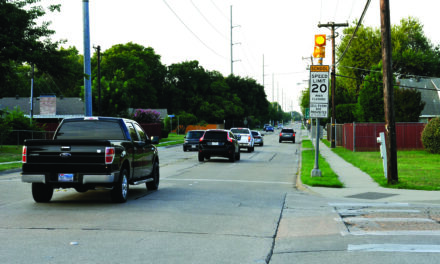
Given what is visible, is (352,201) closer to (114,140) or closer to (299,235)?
(299,235)

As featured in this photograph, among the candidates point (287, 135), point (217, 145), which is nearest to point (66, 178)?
point (217, 145)

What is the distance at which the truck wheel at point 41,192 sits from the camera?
36.3ft

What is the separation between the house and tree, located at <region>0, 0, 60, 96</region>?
42502 millimetres

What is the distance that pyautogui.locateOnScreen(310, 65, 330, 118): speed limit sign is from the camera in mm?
16719

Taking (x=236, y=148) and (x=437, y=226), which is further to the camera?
(x=236, y=148)

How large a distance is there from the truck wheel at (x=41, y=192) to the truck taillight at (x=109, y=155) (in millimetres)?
1641

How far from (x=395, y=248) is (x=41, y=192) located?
299 inches

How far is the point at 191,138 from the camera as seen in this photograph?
3697 cm

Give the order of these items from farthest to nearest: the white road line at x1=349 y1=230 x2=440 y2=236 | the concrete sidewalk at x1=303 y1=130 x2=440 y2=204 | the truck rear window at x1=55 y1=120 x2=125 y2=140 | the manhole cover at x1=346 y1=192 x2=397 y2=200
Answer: the manhole cover at x1=346 y1=192 x2=397 y2=200, the concrete sidewalk at x1=303 y1=130 x2=440 y2=204, the truck rear window at x1=55 y1=120 x2=125 y2=140, the white road line at x1=349 y1=230 x2=440 y2=236

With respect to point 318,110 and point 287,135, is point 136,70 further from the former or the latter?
point 318,110

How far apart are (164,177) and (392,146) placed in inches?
304

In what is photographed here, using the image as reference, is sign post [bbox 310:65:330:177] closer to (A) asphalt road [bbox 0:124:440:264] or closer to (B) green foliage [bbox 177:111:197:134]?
(A) asphalt road [bbox 0:124:440:264]

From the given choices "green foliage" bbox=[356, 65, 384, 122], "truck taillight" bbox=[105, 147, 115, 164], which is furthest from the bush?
"truck taillight" bbox=[105, 147, 115, 164]

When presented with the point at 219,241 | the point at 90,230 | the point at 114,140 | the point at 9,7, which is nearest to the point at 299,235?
the point at 219,241
